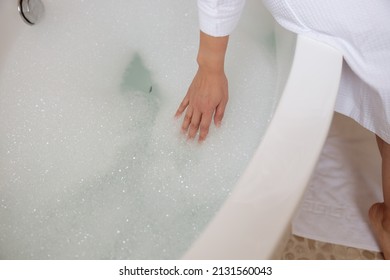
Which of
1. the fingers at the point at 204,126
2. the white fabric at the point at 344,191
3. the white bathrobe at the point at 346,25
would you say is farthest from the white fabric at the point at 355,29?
the white fabric at the point at 344,191

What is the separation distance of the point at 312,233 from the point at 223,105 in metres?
0.42

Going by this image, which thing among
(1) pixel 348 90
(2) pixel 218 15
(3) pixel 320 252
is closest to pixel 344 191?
(3) pixel 320 252

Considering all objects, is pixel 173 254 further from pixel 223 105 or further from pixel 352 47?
pixel 352 47

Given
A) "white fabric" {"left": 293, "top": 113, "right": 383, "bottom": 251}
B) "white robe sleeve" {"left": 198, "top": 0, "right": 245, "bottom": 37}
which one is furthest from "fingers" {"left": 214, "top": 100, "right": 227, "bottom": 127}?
"white fabric" {"left": 293, "top": 113, "right": 383, "bottom": 251}

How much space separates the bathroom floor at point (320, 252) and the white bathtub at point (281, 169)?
49 cm

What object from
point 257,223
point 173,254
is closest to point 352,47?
point 257,223

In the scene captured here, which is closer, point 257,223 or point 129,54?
point 257,223

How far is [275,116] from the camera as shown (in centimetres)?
61

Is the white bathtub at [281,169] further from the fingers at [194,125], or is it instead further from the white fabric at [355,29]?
the fingers at [194,125]

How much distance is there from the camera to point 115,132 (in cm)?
99

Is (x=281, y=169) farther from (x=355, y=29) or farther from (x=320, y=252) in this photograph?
(x=320, y=252)

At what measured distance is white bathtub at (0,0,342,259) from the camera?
0.53m

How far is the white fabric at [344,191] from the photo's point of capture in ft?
3.47

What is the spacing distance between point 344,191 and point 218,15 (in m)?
0.63
